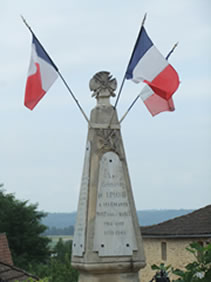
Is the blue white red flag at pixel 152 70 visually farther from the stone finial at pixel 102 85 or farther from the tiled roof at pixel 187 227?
the tiled roof at pixel 187 227

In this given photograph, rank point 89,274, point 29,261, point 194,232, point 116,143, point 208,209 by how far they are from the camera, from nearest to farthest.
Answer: point 89,274
point 116,143
point 194,232
point 208,209
point 29,261

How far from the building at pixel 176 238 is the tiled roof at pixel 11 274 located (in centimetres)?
654

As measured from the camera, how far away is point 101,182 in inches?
311

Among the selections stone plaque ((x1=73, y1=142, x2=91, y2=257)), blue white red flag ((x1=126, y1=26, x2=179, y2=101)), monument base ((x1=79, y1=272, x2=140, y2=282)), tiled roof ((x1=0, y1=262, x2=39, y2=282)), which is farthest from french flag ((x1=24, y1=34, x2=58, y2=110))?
tiled roof ((x1=0, y1=262, x2=39, y2=282))

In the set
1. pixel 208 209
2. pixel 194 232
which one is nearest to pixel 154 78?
pixel 194 232

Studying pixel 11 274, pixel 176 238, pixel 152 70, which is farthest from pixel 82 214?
pixel 176 238

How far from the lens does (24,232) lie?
4428 centimetres

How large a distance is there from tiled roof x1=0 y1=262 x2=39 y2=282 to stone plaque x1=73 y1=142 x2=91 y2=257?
10152mm

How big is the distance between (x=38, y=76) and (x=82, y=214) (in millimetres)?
2522

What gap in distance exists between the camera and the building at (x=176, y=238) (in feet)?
68.5

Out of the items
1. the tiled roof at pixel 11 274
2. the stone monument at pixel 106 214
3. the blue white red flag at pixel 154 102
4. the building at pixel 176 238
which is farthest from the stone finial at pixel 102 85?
the building at pixel 176 238

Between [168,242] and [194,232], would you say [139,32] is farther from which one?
[168,242]

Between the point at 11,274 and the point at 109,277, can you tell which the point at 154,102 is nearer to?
the point at 109,277

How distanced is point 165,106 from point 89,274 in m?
3.11
